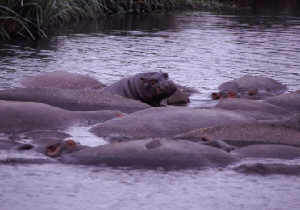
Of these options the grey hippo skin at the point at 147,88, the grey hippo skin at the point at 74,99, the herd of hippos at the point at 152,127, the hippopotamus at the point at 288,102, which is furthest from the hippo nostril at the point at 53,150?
the hippopotamus at the point at 288,102

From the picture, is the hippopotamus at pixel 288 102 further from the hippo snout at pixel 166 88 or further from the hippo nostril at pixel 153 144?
the hippo nostril at pixel 153 144

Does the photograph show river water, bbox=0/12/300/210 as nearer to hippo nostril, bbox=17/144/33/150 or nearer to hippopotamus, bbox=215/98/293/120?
hippo nostril, bbox=17/144/33/150

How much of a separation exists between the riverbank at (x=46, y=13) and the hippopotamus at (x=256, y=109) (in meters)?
5.95

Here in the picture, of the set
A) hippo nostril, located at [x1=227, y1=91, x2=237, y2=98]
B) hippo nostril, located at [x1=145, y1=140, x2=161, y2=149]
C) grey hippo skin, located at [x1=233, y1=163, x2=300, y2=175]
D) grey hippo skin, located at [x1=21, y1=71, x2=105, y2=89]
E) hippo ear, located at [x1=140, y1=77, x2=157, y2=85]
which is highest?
hippo nostril, located at [x1=145, y1=140, x2=161, y2=149]

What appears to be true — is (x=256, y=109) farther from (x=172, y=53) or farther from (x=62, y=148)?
(x=172, y=53)

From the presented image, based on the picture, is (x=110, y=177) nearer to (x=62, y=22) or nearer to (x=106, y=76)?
(x=106, y=76)

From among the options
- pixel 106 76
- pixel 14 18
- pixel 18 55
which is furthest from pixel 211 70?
pixel 14 18

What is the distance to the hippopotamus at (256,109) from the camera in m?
5.19

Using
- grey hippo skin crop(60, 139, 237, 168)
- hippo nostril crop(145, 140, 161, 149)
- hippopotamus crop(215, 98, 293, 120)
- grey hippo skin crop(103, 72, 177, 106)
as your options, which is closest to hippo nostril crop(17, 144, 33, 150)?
grey hippo skin crop(60, 139, 237, 168)

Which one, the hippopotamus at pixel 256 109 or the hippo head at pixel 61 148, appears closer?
the hippo head at pixel 61 148

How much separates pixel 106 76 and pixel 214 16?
33.3ft

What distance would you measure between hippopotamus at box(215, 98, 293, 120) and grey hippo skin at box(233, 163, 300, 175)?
116 centimetres

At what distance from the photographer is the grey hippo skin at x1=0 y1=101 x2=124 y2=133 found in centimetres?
474

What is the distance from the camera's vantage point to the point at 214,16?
56.6 feet
